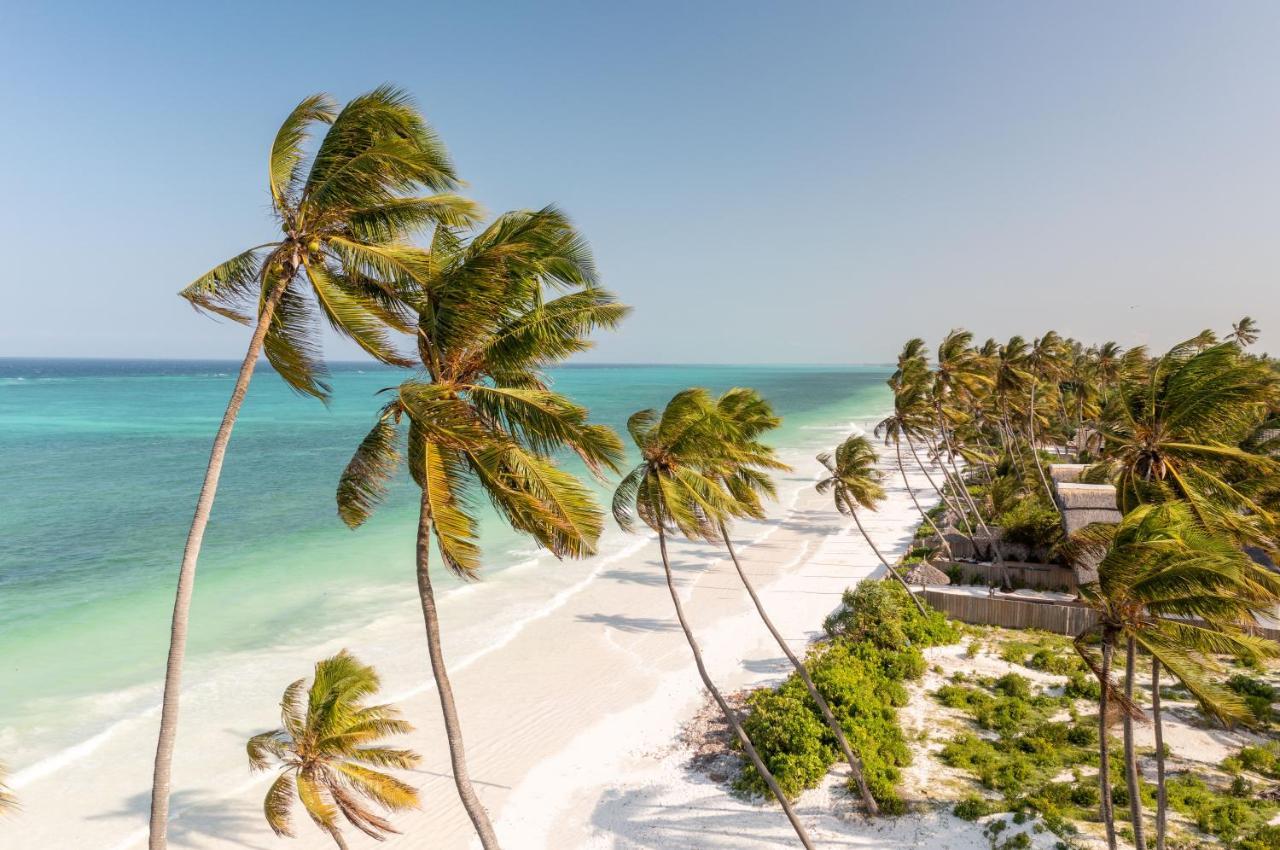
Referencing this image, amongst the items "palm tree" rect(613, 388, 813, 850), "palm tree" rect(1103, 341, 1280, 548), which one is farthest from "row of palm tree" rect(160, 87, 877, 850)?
"palm tree" rect(1103, 341, 1280, 548)

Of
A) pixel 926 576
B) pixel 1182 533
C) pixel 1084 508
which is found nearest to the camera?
pixel 1182 533

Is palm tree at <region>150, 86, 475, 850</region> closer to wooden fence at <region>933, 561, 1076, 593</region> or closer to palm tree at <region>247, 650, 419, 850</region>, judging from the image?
palm tree at <region>247, 650, 419, 850</region>

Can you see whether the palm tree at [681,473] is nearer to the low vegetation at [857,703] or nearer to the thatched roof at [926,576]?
the low vegetation at [857,703]

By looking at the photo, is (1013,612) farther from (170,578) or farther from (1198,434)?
(170,578)

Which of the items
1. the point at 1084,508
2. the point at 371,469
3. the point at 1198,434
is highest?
the point at 371,469

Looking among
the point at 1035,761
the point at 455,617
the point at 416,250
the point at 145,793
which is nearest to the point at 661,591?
the point at 455,617

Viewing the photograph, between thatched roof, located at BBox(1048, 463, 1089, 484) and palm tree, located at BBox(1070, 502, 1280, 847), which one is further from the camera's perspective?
thatched roof, located at BBox(1048, 463, 1089, 484)

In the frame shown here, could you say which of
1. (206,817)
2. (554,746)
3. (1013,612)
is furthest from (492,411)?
(1013,612)
